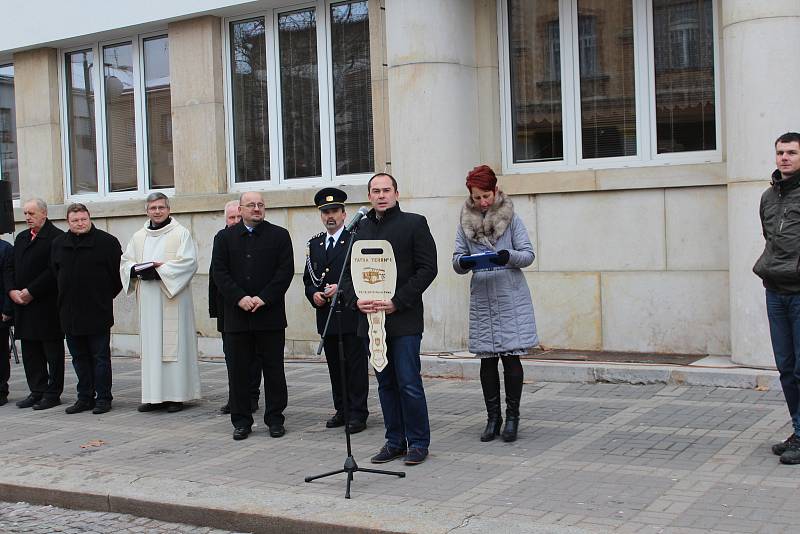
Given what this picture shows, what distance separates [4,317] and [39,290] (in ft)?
2.00

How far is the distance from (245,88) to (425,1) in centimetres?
339

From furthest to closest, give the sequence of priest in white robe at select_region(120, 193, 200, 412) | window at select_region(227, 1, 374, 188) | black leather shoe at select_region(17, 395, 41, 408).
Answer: window at select_region(227, 1, 374, 188), black leather shoe at select_region(17, 395, 41, 408), priest in white robe at select_region(120, 193, 200, 412)

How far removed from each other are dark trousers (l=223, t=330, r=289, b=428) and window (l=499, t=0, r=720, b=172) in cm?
440

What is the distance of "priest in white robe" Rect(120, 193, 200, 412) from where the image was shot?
32.1 feet

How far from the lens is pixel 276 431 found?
8.38m

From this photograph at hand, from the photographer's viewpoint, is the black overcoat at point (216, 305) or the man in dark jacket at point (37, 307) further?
the man in dark jacket at point (37, 307)

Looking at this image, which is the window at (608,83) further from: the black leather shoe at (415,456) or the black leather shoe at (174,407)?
the black leather shoe at (415,456)

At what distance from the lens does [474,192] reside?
7.59 m

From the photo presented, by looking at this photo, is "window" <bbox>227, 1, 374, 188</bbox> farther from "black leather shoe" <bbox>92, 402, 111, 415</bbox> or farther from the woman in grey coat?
the woman in grey coat

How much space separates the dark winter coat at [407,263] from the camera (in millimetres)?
7066

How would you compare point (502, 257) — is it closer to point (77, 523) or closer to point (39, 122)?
point (77, 523)

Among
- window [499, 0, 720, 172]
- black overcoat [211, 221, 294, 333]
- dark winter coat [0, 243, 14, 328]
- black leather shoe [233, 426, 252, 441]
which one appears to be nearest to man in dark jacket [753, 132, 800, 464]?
black overcoat [211, 221, 294, 333]

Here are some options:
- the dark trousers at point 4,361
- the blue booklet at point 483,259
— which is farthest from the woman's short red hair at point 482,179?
the dark trousers at point 4,361

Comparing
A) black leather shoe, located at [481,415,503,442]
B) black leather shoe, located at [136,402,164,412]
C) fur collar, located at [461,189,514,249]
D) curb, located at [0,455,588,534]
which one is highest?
fur collar, located at [461,189,514,249]
